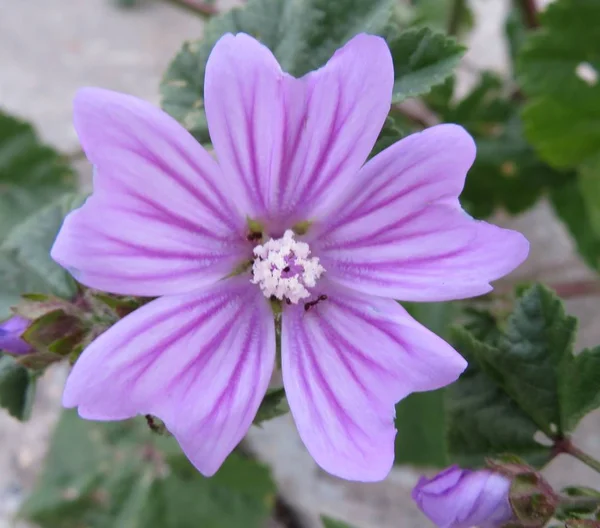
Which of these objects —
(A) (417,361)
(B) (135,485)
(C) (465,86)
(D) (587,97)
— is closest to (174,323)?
(A) (417,361)

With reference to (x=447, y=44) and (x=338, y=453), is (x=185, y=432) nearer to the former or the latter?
(x=338, y=453)

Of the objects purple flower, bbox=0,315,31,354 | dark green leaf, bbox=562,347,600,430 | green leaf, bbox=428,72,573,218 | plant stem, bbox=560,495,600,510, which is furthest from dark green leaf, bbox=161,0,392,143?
green leaf, bbox=428,72,573,218

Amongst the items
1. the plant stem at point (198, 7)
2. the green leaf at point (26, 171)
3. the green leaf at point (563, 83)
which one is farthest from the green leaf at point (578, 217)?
the green leaf at point (26, 171)

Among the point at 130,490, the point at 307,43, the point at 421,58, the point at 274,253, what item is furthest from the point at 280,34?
the point at 130,490

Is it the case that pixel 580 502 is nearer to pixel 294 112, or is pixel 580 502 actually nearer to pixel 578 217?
pixel 294 112

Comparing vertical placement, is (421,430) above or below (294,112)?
below

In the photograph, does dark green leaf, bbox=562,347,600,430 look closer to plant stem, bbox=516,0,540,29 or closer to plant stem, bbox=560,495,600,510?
plant stem, bbox=560,495,600,510

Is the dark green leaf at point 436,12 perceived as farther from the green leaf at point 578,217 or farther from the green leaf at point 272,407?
the green leaf at point 272,407
